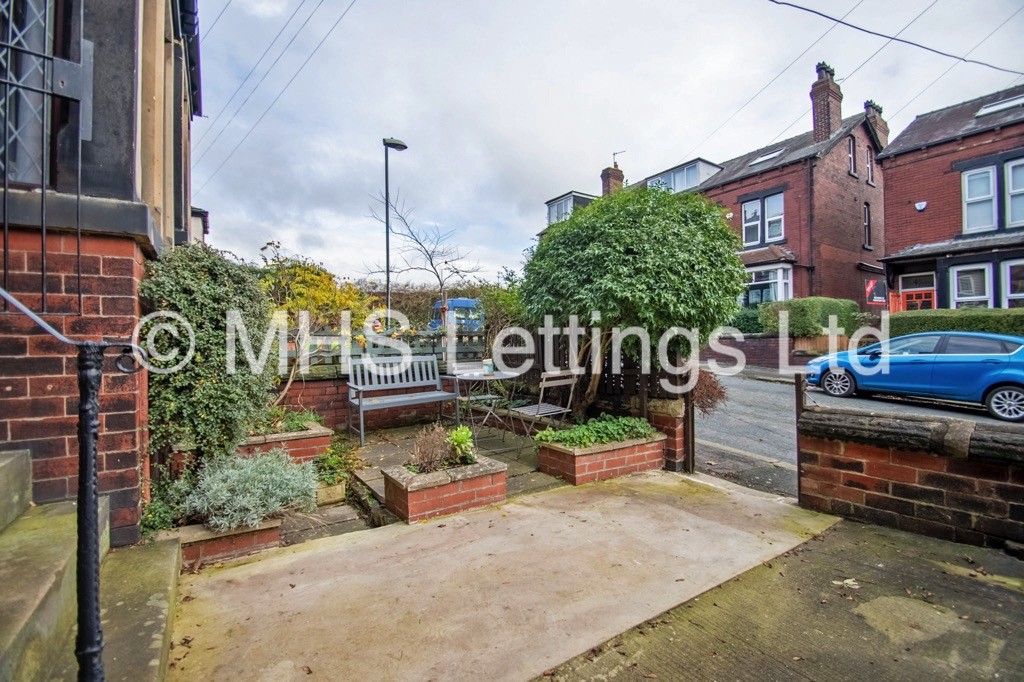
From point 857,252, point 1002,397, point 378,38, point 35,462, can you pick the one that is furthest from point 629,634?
point 857,252

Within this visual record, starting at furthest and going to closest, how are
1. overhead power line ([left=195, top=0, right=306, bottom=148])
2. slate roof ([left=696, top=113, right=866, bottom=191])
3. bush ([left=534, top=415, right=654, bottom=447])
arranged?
slate roof ([left=696, top=113, right=866, bottom=191]) < overhead power line ([left=195, top=0, right=306, bottom=148]) < bush ([left=534, top=415, right=654, bottom=447])

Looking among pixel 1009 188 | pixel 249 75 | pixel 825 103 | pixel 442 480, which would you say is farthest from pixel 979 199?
pixel 249 75

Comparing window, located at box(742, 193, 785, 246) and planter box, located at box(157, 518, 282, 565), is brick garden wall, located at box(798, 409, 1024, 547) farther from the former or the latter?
window, located at box(742, 193, 785, 246)

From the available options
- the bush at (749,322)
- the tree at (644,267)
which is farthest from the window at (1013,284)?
the tree at (644,267)

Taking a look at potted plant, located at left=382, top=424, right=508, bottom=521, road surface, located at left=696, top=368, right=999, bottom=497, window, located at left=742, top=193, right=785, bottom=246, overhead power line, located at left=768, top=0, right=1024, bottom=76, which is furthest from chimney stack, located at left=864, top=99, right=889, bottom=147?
potted plant, located at left=382, top=424, right=508, bottom=521

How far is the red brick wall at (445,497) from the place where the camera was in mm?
3248

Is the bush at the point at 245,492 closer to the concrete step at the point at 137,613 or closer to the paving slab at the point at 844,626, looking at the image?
the concrete step at the point at 137,613

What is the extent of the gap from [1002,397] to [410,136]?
36.8 feet

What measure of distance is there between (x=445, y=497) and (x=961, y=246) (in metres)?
17.7

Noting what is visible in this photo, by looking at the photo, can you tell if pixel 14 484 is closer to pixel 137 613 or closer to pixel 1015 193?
pixel 137 613

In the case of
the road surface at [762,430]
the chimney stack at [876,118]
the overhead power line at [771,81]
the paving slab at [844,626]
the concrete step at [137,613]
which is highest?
the chimney stack at [876,118]

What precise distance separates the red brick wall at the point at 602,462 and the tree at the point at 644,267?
0.95m

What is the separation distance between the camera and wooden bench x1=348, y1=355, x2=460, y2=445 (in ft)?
17.8

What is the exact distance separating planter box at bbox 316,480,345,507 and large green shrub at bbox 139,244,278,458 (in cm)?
105
